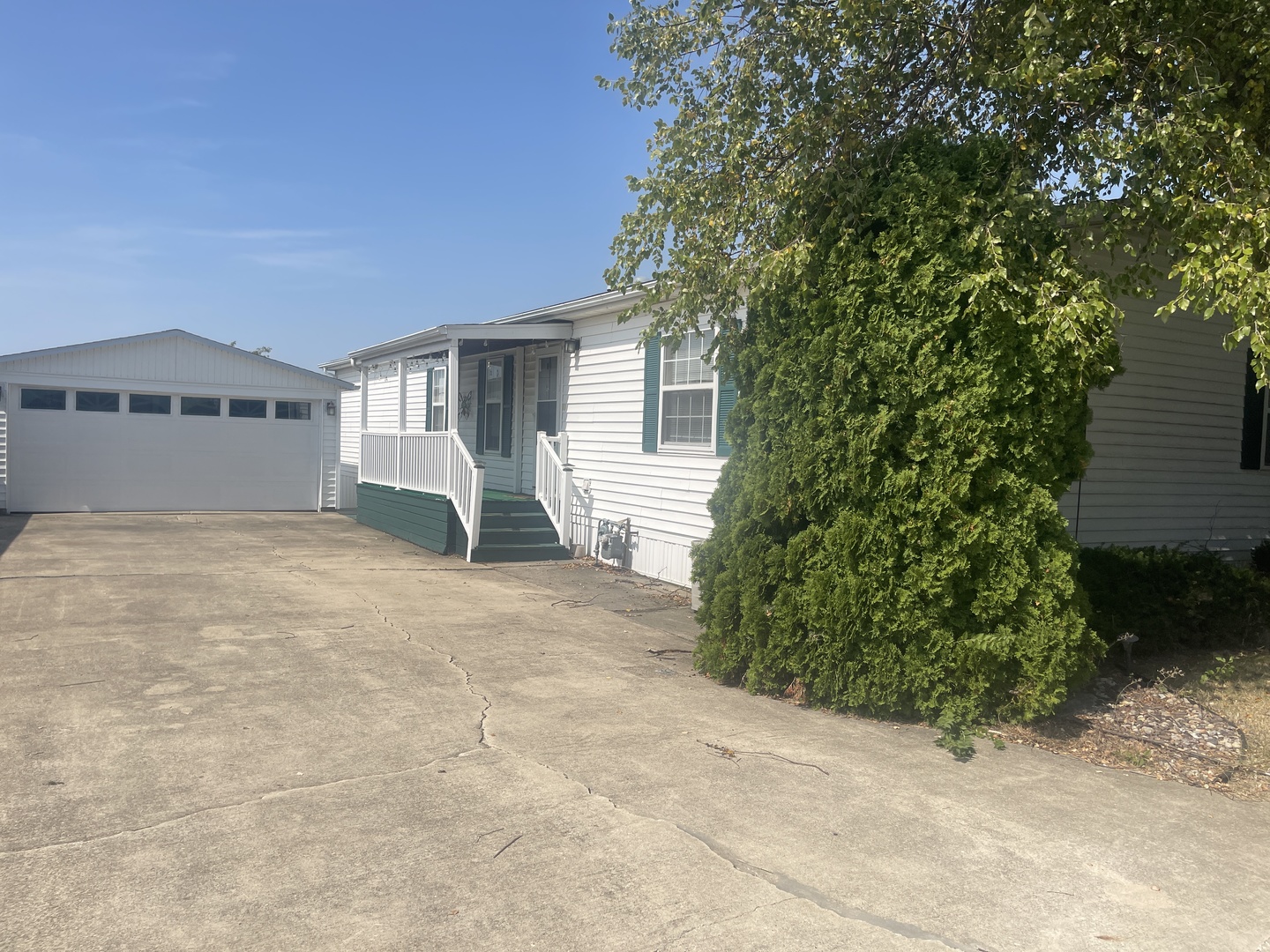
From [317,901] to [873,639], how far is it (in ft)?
12.2

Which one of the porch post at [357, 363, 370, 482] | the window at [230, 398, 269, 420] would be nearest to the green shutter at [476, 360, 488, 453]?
the porch post at [357, 363, 370, 482]

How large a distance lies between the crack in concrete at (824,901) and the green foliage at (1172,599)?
14.4ft

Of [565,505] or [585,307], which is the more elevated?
[585,307]

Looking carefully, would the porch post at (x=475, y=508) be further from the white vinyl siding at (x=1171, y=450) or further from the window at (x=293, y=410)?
the window at (x=293, y=410)

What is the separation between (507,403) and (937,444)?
1124 centimetres

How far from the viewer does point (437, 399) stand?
698 inches

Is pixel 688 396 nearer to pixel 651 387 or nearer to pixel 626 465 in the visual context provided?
pixel 651 387

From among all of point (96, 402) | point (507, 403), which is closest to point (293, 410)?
point (96, 402)

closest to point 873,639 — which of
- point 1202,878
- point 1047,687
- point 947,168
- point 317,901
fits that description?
point 1047,687

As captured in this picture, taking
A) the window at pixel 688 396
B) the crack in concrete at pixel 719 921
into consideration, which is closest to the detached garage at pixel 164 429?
the window at pixel 688 396

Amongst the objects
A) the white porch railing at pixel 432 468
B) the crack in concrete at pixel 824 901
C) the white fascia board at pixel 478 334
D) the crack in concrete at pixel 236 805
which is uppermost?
the white fascia board at pixel 478 334

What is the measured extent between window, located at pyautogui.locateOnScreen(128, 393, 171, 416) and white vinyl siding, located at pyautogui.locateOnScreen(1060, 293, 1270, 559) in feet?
54.8

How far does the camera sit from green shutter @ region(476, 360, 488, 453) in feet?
57.5

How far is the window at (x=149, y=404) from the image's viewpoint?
61.8ft
